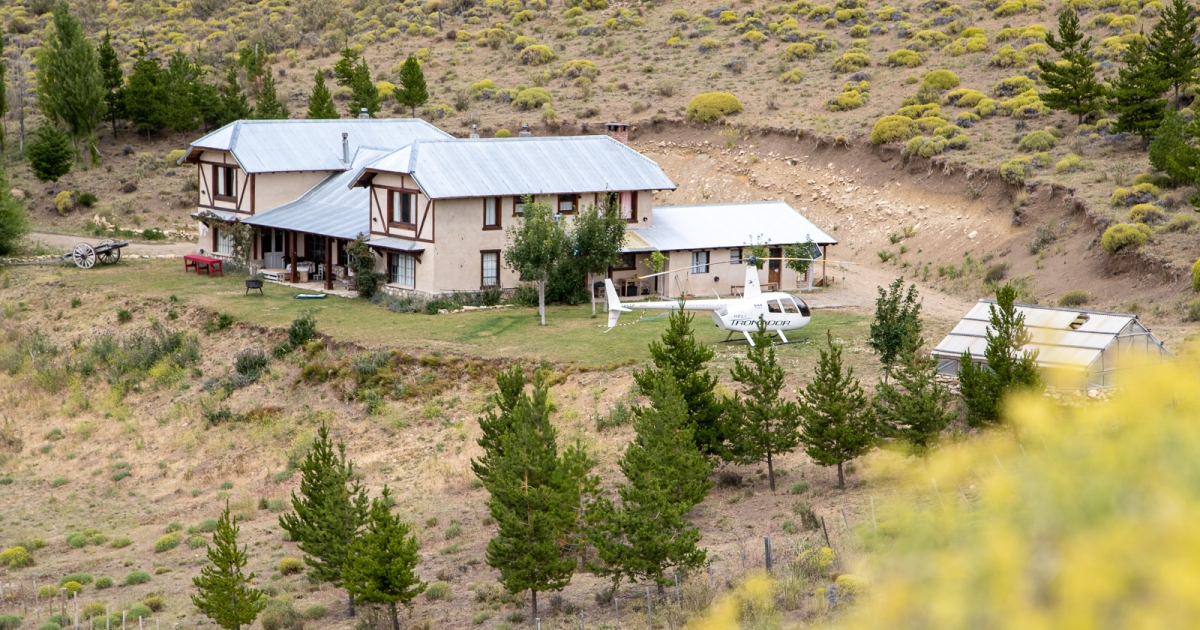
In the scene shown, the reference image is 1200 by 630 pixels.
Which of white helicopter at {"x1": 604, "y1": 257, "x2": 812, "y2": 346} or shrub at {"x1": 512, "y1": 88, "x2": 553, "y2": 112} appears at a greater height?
shrub at {"x1": 512, "y1": 88, "x2": 553, "y2": 112}

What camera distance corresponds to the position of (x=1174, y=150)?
1812 inches

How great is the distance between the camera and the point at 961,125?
6250cm

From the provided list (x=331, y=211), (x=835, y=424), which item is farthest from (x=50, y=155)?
(x=835, y=424)

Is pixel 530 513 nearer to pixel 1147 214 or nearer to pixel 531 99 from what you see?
pixel 1147 214

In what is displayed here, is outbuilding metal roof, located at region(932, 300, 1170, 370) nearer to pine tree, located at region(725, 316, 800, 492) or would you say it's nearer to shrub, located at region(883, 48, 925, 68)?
pine tree, located at region(725, 316, 800, 492)

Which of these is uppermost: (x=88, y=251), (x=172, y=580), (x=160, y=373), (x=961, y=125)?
(x=961, y=125)

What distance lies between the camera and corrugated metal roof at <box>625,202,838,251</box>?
156ft

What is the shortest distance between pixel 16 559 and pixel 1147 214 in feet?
129

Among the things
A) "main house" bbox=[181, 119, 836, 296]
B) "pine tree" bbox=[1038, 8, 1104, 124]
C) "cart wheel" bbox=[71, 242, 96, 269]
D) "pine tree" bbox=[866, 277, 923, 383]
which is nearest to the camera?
"pine tree" bbox=[866, 277, 923, 383]

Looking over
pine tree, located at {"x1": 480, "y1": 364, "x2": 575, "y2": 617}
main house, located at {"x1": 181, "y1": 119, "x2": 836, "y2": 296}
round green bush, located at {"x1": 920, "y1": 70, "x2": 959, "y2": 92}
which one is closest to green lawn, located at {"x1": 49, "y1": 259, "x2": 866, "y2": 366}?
main house, located at {"x1": 181, "y1": 119, "x2": 836, "y2": 296}

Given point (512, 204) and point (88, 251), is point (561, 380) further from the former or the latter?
point (88, 251)

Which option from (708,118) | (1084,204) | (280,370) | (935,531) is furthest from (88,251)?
(935,531)

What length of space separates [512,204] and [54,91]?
37.0 meters

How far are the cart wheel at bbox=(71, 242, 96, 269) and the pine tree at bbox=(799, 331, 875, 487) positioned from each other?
38.2 metres
